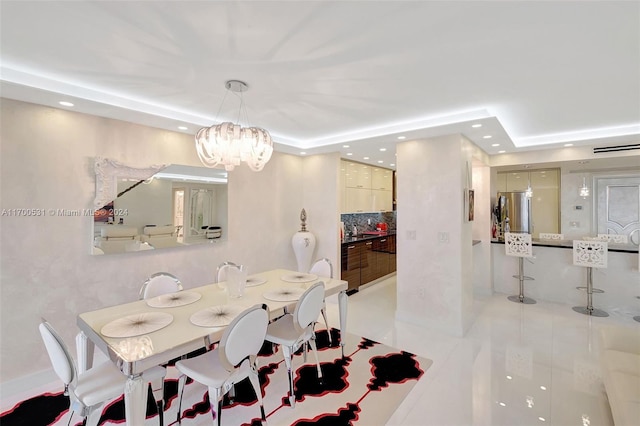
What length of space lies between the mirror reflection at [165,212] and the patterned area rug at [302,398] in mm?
1334

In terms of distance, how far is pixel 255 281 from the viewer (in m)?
3.00

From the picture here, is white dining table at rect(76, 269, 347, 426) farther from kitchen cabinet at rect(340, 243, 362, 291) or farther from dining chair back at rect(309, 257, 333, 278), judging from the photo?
kitchen cabinet at rect(340, 243, 362, 291)

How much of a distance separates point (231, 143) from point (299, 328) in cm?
160

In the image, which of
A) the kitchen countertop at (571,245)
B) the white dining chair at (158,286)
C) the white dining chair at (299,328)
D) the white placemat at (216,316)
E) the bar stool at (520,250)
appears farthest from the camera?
the bar stool at (520,250)

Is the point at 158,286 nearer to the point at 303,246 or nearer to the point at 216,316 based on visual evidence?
the point at 216,316

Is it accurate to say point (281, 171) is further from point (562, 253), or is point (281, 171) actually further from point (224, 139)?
point (562, 253)

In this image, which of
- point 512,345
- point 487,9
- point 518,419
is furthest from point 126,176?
point 512,345

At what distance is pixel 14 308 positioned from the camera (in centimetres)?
243

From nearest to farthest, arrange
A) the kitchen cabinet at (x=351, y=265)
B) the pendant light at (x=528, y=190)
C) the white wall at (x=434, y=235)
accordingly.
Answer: the white wall at (x=434, y=235)
the kitchen cabinet at (x=351, y=265)
the pendant light at (x=528, y=190)

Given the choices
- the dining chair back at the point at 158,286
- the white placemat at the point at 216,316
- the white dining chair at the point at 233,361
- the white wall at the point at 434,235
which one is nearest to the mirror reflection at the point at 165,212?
the dining chair back at the point at 158,286

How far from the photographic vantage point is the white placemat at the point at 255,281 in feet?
9.49

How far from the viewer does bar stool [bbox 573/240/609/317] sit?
3.93 meters

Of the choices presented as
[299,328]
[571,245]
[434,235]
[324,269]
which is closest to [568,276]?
[571,245]

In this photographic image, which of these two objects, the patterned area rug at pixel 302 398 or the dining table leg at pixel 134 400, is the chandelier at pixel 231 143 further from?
the patterned area rug at pixel 302 398
